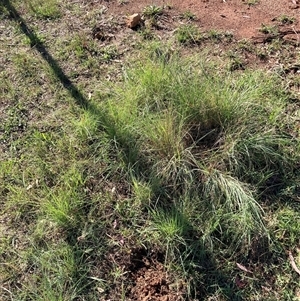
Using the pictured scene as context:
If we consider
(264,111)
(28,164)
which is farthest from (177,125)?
(28,164)

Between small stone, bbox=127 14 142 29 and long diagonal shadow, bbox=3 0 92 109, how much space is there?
2.34 feet

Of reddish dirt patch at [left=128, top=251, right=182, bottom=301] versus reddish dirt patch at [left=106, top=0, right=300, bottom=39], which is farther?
reddish dirt patch at [left=106, top=0, right=300, bottom=39]

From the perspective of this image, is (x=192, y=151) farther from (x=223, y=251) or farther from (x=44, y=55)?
(x=44, y=55)

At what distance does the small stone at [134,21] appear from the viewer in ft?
12.1

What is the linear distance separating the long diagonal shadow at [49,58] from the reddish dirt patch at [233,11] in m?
0.74

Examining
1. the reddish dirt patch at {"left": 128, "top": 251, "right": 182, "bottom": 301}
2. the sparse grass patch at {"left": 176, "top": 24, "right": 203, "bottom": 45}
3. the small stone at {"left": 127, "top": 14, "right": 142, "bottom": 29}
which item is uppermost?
A: the small stone at {"left": 127, "top": 14, "right": 142, "bottom": 29}

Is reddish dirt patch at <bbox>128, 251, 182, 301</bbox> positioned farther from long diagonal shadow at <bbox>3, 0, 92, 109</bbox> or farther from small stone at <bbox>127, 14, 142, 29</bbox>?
small stone at <bbox>127, 14, 142, 29</bbox>

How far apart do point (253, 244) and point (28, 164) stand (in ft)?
4.86

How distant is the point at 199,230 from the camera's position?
97.0 inches

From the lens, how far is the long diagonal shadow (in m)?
3.21

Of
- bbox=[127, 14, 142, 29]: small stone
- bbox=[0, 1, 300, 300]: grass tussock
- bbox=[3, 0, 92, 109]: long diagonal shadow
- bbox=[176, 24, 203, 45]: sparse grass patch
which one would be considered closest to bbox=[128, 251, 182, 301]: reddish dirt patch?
bbox=[0, 1, 300, 300]: grass tussock

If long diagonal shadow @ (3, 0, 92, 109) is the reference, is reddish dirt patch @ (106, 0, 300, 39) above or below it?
above


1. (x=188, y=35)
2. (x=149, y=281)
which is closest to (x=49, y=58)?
(x=188, y=35)

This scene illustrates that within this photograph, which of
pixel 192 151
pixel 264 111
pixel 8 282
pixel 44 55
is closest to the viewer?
pixel 8 282
